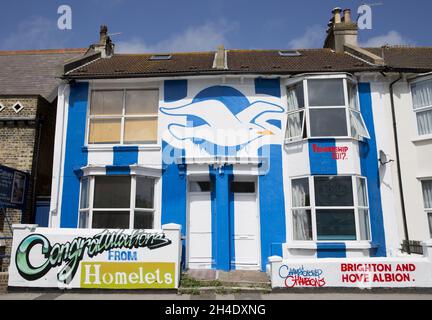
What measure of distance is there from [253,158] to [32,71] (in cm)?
997

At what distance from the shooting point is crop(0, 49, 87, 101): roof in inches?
482

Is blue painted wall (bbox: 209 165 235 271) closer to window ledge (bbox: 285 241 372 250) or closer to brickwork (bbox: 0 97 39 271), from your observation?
window ledge (bbox: 285 241 372 250)

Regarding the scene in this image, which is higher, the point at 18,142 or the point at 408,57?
the point at 408,57

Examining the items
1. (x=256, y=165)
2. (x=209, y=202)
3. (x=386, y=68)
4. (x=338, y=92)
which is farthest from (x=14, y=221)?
(x=386, y=68)

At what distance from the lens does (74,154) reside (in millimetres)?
10195

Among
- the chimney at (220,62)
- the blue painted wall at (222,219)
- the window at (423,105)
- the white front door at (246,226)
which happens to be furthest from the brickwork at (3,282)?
the window at (423,105)

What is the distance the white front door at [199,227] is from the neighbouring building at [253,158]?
0.10 ft

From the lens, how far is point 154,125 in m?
10.5

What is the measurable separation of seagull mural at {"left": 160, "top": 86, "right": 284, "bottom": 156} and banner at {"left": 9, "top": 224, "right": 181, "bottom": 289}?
325 cm

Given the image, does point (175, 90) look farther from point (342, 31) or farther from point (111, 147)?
point (342, 31)

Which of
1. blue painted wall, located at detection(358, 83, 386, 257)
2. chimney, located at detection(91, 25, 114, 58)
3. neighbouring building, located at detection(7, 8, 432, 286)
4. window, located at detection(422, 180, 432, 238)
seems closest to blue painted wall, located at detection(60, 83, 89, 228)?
neighbouring building, located at detection(7, 8, 432, 286)

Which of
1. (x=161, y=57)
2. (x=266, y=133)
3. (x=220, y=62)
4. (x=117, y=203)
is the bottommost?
(x=117, y=203)

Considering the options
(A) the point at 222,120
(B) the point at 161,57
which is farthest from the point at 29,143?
(A) the point at 222,120

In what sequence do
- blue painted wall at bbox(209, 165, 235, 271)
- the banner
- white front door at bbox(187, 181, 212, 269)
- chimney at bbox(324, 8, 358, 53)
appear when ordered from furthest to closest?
chimney at bbox(324, 8, 358, 53) < white front door at bbox(187, 181, 212, 269) < blue painted wall at bbox(209, 165, 235, 271) < the banner
